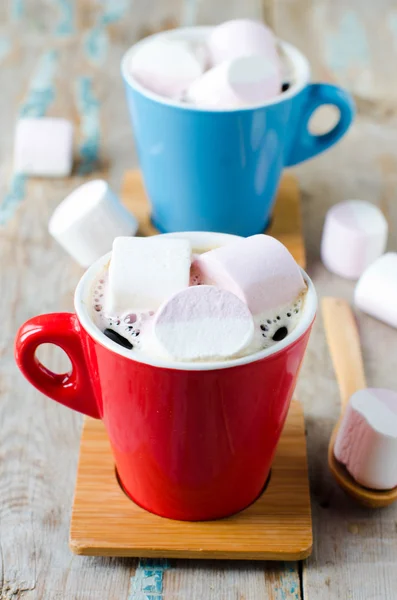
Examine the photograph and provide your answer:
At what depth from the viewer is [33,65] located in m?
1.43

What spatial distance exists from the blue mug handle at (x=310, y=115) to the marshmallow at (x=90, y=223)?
23 centimetres

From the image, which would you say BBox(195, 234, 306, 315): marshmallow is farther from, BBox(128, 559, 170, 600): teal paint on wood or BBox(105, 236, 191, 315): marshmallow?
BBox(128, 559, 170, 600): teal paint on wood

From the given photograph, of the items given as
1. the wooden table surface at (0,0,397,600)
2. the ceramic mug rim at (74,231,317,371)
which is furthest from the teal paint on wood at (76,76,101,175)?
the ceramic mug rim at (74,231,317,371)

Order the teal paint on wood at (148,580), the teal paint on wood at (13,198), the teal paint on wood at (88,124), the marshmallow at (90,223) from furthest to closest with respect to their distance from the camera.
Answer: the teal paint on wood at (88,124), the teal paint on wood at (13,198), the marshmallow at (90,223), the teal paint on wood at (148,580)

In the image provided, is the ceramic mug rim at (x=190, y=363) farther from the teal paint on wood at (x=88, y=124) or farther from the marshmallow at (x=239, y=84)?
the teal paint on wood at (x=88, y=124)

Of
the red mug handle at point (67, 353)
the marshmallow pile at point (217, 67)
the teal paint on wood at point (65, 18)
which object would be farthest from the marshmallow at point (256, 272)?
the teal paint on wood at point (65, 18)

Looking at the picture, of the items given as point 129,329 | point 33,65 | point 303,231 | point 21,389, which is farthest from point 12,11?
point 129,329

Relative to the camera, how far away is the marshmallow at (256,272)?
588 mm

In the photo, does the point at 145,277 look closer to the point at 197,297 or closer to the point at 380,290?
the point at 197,297

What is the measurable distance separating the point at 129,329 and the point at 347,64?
39.8 inches

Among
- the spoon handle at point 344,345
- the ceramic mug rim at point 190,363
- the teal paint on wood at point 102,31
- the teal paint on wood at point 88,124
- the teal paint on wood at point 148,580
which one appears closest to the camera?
the ceramic mug rim at point 190,363

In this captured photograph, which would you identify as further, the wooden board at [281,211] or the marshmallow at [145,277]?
the wooden board at [281,211]

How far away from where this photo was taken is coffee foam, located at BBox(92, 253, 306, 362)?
0.57 m

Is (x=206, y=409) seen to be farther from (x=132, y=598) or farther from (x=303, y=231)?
(x=303, y=231)
